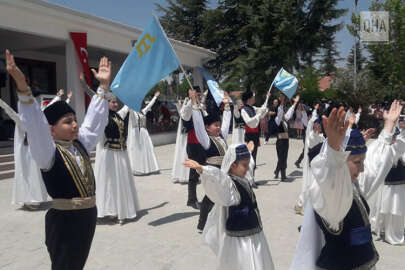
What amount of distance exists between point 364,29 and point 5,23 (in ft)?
72.3

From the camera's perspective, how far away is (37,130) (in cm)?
260

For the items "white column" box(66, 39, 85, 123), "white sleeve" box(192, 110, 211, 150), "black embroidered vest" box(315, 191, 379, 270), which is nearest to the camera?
"black embroidered vest" box(315, 191, 379, 270)

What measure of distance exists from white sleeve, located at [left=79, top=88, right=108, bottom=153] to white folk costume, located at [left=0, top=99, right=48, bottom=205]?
4.10 m

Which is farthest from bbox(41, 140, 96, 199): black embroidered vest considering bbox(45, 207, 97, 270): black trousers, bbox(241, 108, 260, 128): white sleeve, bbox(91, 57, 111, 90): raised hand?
bbox(241, 108, 260, 128): white sleeve

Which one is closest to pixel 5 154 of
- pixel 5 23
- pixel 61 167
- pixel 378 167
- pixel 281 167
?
pixel 5 23

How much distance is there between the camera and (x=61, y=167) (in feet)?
9.36

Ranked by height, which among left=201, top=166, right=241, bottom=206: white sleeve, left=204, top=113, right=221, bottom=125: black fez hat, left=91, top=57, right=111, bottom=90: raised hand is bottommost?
left=201, top=166, right=241, bottom=206: white sleeve

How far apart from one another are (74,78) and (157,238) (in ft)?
30.7

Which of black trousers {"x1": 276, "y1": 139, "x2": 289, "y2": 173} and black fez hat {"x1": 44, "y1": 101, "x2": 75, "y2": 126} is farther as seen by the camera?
black trousers {"x1": 276, "y1": 139, "x2": 289, "y2": 173}

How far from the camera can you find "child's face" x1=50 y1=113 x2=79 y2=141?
298 cm

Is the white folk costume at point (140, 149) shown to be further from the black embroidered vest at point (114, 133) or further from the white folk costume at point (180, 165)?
the black embroidered vest at point (114, 133)

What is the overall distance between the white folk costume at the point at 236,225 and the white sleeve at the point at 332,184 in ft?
3.66

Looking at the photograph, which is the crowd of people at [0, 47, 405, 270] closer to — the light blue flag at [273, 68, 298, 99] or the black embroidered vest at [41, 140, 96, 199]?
the black embroidered vest at [41, 140, 96, 199]

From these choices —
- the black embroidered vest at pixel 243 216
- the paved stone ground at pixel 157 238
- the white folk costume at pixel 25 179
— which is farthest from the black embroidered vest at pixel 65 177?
the white folk costume at pixel 25 179
